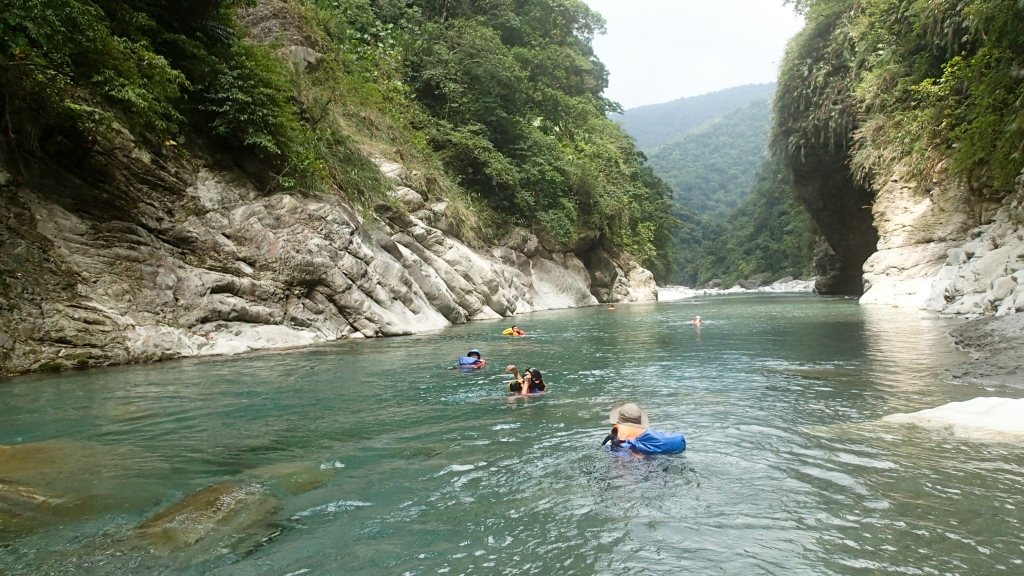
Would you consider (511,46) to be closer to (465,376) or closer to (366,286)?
(366,286)

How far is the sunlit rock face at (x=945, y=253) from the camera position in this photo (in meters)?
15.5

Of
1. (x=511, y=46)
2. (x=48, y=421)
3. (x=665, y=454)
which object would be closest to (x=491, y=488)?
(x=665, y=454)

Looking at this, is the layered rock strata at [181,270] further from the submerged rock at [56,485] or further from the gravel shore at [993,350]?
the gravel shore at [993,350]

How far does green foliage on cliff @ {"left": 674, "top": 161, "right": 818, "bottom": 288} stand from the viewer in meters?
65.8

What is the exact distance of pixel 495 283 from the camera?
23.6 m

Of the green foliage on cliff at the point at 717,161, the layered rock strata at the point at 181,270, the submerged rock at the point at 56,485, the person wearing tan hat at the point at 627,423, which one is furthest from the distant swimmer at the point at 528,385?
the green foliage on cliff at the point at 717,161

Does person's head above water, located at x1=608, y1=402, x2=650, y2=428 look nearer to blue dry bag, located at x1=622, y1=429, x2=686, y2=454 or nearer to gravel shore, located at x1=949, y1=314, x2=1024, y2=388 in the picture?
blue dry bag, located at x1=622, y1=429, x2=686, y2=454

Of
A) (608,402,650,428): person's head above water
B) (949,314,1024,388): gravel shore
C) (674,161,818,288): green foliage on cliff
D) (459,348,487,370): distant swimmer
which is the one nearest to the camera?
(608,402,650,428): person's head above water

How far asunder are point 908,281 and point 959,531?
2402cm

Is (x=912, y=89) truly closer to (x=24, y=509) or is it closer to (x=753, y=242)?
(x=24, y=509)

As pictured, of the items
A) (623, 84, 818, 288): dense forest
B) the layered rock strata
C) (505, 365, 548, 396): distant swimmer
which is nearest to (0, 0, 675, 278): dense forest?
the layered rock strata

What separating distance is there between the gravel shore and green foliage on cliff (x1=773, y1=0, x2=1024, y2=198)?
4.82m

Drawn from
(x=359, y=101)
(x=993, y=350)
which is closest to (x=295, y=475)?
(x=993, y=350)

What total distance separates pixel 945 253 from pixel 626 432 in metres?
22.9
